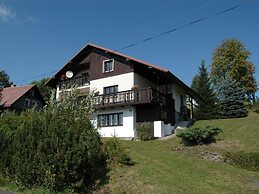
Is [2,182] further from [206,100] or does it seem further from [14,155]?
[206,100]

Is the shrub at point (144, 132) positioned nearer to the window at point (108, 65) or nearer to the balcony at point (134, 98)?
the balcony at point (134, 98)

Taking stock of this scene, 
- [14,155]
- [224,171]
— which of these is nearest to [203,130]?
[224,171]

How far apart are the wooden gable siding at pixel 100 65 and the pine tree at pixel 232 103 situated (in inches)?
478

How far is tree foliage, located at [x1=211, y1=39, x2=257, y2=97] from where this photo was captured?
165 feet

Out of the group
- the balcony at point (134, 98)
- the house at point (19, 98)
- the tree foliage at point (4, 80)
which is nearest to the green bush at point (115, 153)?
the balcony at point (134, 98)

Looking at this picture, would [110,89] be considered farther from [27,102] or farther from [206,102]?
[27,102]

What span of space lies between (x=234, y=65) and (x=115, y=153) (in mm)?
41283

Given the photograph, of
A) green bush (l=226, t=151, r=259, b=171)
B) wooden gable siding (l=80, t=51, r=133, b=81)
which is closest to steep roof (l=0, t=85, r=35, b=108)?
wooden gable siding (l=80, t=51, r=133, b=81)

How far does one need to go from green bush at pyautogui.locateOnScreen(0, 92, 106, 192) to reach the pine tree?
2399 centimetres

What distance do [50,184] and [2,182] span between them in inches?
129

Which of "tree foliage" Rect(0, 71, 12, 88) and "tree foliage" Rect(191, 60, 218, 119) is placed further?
"tree foliage" Rect(0, 71, 12, 88)

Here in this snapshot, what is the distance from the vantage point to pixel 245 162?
55.2 ft

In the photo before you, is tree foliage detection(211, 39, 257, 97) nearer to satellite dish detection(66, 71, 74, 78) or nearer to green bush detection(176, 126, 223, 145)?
satellite dish detection(66, 71, 74, 78)

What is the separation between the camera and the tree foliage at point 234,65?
165ft
